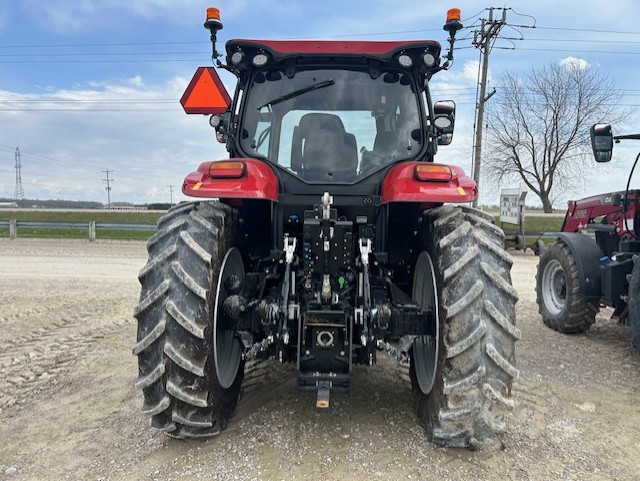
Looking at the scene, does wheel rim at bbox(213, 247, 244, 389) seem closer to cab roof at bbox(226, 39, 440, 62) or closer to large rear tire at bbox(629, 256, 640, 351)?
cab roof at bbox(226, 39, 440, 62)

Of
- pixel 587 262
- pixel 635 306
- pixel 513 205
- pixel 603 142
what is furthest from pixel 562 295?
pixel 513 205

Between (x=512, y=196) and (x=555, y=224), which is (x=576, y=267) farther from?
(x=555, y=224)

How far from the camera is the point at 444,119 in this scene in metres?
3.60

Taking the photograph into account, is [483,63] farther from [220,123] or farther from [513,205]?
[220,123]

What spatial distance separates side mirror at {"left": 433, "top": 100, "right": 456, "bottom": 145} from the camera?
3.61 metres

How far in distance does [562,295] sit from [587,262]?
73 centimetres

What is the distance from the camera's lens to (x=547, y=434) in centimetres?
324

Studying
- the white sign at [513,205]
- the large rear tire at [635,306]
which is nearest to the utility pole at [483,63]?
the white sign at [513,205]

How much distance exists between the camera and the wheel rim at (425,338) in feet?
10.2

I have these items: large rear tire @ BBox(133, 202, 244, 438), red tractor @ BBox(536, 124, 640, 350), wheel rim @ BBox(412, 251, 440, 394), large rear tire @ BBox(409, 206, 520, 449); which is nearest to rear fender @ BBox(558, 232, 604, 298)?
red tractor @ BBox(536, 124, 640, 350)

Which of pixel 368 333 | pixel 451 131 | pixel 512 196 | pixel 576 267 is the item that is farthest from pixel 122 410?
pixel 512 196

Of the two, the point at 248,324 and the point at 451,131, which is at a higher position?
the point at 451,131

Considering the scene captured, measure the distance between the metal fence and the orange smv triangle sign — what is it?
12.5m

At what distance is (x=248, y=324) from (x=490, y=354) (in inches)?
54.7
